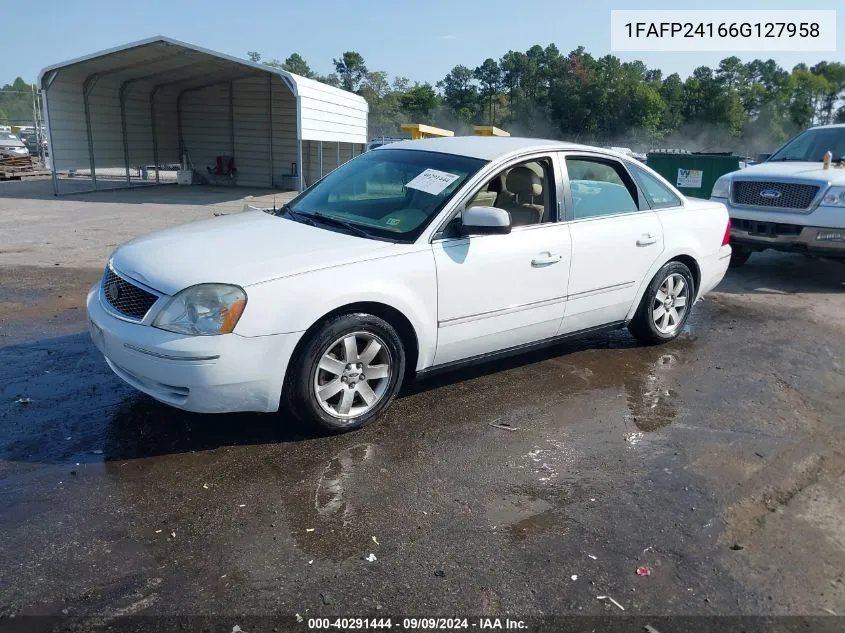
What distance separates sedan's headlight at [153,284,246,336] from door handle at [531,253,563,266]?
2.00m

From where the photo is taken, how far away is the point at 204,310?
357cm

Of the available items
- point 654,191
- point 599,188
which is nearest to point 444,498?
point 599,188

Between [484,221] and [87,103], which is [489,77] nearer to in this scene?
[87,103]

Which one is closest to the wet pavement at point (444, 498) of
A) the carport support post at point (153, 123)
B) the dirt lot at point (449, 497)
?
the dirt lot at point (449, 497)

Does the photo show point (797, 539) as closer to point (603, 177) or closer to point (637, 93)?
point (603, 177)

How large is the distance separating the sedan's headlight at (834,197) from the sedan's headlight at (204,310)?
7.46 meters

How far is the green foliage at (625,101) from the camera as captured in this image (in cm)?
6097

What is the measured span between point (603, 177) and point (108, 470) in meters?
3.98

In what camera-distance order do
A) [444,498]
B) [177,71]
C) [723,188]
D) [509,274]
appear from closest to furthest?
1. [444,498]
2. [509,274]
3. [723,188]
4. [177,71]

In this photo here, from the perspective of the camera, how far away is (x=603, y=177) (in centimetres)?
539

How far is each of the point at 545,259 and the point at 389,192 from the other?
115 cm

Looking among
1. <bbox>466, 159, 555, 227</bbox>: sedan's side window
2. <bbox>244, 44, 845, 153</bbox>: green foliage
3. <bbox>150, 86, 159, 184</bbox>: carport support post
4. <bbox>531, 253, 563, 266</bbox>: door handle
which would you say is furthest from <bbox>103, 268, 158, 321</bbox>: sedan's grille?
<bbox>244, 44, 845, 153</bbox>: green foliage

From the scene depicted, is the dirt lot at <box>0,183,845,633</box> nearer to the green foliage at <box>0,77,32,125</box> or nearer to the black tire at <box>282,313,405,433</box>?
the black tire at <box>282,313,405,433</box>

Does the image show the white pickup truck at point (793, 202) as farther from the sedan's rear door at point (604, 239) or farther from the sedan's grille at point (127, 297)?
the sedan's grille at point (127, 297)
